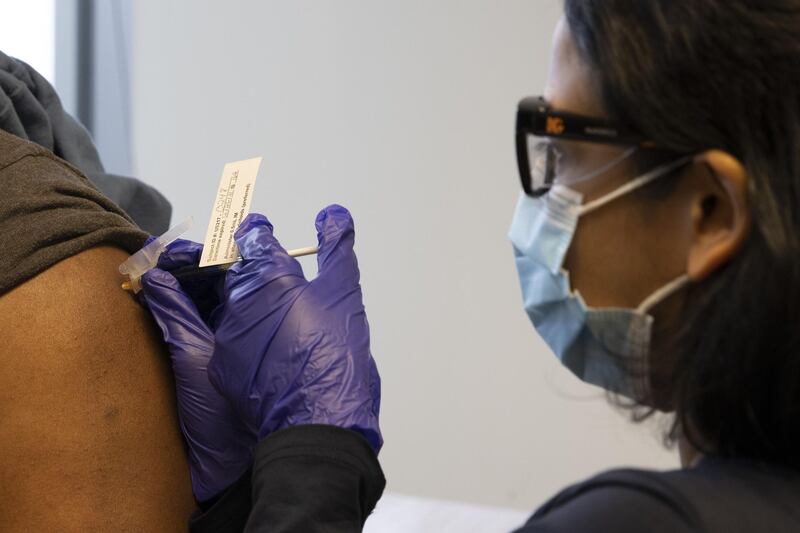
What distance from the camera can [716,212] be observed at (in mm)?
739

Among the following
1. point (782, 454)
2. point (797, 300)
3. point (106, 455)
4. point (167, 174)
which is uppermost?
point (797, 300)

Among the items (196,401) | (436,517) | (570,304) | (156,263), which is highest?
(570,304)

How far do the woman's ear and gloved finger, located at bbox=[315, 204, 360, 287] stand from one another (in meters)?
0.47

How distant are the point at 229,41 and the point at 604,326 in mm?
1924

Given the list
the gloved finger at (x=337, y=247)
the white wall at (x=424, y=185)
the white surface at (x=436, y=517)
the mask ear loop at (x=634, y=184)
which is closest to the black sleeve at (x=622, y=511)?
the mask ear loop at (x=634, y=184)

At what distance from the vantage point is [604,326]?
83 centimetres

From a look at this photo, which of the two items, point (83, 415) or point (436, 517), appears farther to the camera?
point (436, 517)

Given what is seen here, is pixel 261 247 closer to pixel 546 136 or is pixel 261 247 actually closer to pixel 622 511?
pixel 546 136

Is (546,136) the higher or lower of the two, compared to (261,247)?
higher

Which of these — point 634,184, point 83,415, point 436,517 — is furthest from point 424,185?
point 634,184

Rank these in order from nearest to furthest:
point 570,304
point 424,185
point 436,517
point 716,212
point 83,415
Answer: point 716,212 → point 570,304 → point 83,415 → point 436,517 → point 424,185

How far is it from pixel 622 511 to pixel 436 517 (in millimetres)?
1745

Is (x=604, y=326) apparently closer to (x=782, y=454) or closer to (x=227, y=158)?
(x=782, y=454)

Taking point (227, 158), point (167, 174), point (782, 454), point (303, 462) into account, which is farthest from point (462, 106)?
point (782, 454)
